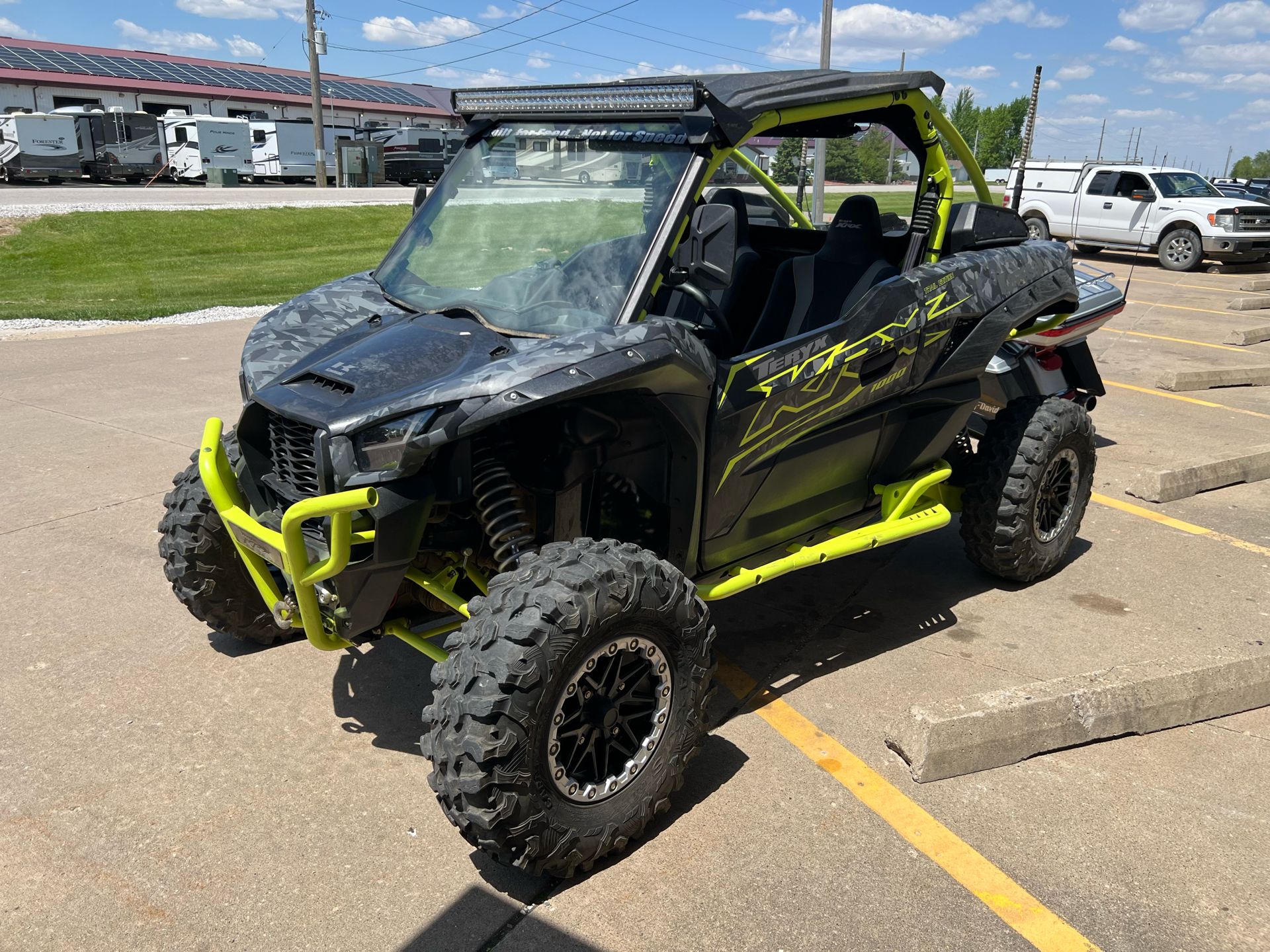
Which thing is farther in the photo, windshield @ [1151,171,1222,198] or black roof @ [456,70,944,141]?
windshield @ [1151,171,1222,198]

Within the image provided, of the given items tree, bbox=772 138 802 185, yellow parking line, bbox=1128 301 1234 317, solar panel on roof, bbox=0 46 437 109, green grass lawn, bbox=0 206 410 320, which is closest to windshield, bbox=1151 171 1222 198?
yellow parking line, bbox=1128 301 1234 317

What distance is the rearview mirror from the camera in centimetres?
319

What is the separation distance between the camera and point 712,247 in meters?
3.21

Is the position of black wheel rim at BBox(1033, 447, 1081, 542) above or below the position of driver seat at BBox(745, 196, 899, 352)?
below

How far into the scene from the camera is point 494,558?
3.30 metres

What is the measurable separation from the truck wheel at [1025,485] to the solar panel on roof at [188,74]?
4749 cm

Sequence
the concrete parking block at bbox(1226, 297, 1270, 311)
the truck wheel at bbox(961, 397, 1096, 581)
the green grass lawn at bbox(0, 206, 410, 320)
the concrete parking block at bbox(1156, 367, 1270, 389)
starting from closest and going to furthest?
the truck wheel at bbox(961, 397, 1096, 581) < the concrete parking block at bbox(1156, 367, 1270, 389) < the green grass lawn at bbox(0, 206, 410, 320) < the concrete parking block at bbox(1226, 297, 1270, 311)

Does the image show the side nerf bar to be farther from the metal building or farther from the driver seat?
the metal building

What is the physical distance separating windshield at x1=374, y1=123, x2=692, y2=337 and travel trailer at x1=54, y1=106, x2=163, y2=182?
3246 centimetres

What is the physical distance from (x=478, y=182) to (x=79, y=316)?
31.0 ft

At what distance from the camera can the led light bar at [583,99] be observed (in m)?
3.52

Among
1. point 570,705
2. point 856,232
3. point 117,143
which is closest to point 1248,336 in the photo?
point 856,232

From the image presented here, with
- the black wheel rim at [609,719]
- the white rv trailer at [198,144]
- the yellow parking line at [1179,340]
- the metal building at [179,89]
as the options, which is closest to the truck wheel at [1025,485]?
the black wheel rim at [609,719]

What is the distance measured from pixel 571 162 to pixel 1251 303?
1407cm
